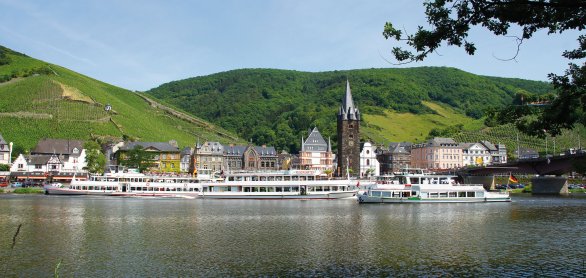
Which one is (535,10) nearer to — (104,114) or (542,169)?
(542,169)

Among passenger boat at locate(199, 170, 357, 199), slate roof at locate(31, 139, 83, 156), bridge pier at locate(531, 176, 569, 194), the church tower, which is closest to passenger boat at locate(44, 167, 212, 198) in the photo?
passenger boat at locate(199, 170, 357, 199)

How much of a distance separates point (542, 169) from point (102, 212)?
265 feet

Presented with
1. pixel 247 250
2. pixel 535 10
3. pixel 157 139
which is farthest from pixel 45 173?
pixel 535 10

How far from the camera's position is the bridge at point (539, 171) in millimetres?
96438

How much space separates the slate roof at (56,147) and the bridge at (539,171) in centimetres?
9316

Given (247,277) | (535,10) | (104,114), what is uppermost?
(104,114)

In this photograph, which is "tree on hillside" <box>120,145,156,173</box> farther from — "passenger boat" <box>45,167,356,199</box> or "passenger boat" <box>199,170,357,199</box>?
"passenger boat" <box>199,170,357,199</box>

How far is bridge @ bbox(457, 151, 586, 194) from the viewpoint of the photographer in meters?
96.4

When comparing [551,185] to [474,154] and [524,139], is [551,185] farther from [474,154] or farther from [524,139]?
[524,139]

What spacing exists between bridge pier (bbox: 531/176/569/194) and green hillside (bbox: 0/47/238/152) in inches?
4277

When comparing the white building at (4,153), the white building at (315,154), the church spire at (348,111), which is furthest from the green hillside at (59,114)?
the church spire at (348,111)

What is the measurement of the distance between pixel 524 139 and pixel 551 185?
7227 cm

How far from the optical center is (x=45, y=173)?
120 metres

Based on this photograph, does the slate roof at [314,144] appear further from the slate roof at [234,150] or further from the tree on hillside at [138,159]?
the tree on hillside at [138,159]
